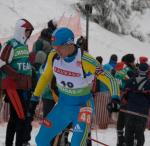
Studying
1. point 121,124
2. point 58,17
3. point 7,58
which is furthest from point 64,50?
point 58,17

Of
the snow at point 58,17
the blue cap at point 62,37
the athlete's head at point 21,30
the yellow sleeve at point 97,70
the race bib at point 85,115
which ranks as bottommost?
the race bib at point 85,115

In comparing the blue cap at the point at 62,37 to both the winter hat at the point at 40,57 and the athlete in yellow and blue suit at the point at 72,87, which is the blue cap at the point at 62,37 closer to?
the athlete in yellow and blue suit at the point at 72,87

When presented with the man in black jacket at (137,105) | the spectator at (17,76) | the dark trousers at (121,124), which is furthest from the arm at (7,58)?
the dark trousers at (121,124)

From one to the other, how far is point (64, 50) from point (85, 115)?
2.64 ft

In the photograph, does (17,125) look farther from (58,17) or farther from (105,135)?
(58,17)

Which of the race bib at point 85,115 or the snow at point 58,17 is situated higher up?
the snow at point 58,17

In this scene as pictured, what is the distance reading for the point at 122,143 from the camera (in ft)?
26.9

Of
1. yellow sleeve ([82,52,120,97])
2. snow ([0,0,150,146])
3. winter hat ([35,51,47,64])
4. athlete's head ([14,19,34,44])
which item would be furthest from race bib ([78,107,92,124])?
snow ([0,0,150,146])

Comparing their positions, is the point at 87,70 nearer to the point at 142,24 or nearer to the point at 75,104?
the point at 75,104

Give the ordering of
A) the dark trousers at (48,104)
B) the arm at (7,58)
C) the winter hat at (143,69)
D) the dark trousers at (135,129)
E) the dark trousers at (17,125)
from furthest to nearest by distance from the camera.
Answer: the dark trousers at (135,129)
the dark trousers at (48,104)
the winter hat at (143,69)
the dark trousers at (17,125)
the arm at (7,58)

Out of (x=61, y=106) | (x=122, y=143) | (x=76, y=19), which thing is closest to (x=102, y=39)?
(x=76, y=19)

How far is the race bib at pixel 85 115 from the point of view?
5.72 m

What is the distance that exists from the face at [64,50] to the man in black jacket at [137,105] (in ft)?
5.69

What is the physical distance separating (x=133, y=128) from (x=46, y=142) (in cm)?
208
